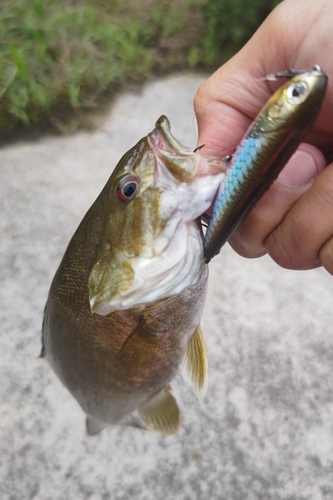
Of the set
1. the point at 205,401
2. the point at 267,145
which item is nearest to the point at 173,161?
the point at 267,145

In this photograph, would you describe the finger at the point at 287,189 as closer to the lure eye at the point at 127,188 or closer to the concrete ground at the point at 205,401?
the lure eye at the point at 127,188

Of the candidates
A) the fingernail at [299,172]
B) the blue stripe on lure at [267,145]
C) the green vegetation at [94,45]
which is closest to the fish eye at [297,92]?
the blue stripe on lure at [267,145]

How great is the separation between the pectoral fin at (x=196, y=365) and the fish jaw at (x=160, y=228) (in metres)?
0.24

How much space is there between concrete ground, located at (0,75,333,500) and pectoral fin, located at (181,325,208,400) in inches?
27.8

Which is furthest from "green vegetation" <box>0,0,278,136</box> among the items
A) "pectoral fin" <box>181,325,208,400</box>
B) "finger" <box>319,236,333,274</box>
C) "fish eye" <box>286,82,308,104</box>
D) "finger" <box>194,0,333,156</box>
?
"fish eye" <box>286,82,308,104</box>

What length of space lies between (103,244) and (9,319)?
1.19 metres

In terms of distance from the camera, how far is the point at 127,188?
833mm

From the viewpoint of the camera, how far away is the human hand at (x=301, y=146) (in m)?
0.87

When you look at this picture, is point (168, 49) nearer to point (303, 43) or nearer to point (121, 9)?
point (121, 9)

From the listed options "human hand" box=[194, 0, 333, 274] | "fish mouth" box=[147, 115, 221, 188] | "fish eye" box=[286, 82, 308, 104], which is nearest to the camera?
"fish eye" box=[286, 82, 308, 104]

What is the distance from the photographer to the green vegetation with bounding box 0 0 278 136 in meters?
2.65

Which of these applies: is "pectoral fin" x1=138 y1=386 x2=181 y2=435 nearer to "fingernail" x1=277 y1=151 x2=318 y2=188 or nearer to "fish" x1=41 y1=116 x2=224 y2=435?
"fish" x1=41 y1=116 x2=224 y2=435

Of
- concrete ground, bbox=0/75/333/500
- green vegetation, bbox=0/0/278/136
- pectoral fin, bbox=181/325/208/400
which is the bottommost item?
concrete ground, bbox=0/75/333/500

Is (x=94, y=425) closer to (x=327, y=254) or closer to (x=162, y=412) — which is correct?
(x=162, y=412)
